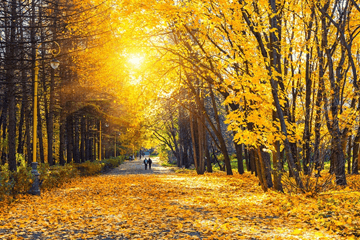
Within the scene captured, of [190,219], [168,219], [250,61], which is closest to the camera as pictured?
[190,219]

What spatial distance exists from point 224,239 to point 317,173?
5031 millimetres

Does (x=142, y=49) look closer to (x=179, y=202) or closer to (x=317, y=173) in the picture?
(x=179, y=202)

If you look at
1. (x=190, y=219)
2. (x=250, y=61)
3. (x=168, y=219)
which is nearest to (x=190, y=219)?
(x=190, y=219)

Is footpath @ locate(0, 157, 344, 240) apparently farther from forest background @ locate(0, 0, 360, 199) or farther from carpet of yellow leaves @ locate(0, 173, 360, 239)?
forest background @ locate(0, 0, 360, 199)

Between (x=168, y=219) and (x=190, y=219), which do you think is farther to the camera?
(x=168, y=219)

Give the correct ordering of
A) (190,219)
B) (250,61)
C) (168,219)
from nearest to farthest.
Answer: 1. (190,219)
2. (168,219)
3. (250,61)

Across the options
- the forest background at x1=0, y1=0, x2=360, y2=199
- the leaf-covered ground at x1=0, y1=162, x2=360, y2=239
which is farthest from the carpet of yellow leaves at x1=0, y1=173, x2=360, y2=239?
the forest background at x1=0, y1=0, x2=360, y2=199

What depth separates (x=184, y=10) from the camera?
32.7 ft

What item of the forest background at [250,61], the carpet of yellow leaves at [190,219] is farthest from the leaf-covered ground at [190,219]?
the forest background at [250,61]

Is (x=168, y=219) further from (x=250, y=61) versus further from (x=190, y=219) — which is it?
(x=250, y=61)

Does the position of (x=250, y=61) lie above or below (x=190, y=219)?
above

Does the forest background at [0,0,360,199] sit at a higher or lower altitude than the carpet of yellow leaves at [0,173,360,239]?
higher

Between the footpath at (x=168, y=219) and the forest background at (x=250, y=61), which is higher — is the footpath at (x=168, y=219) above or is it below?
below

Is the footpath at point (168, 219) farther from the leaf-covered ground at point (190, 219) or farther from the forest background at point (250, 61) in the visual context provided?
the forest background at point (250, 61)
